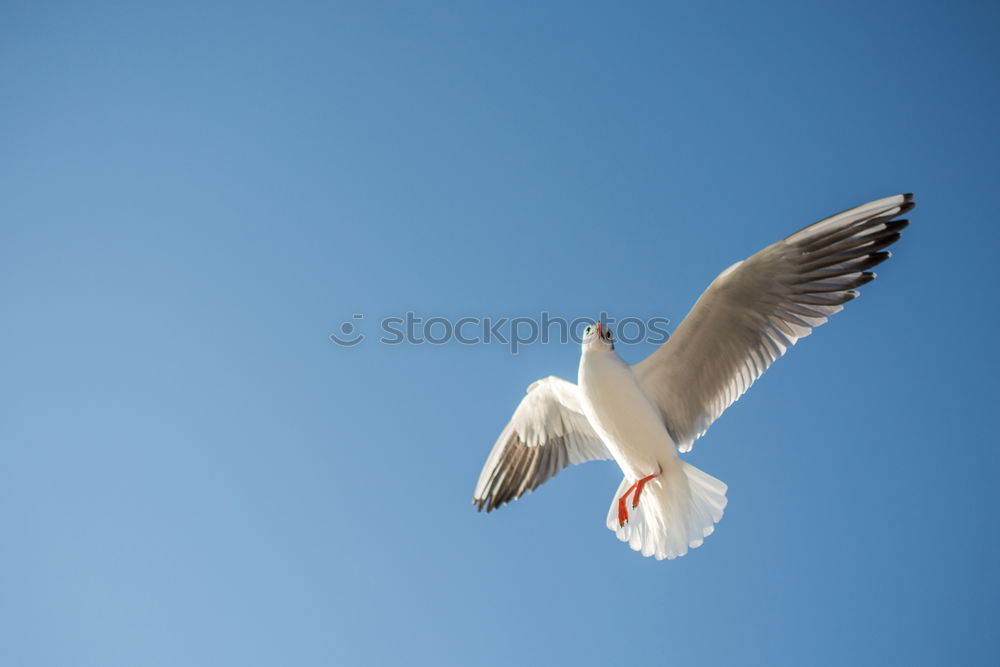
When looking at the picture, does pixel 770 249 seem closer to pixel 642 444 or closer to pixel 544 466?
pixel 642 444

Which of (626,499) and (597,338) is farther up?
(597,338)

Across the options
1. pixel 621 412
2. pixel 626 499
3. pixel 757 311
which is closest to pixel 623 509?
pixel 626 499

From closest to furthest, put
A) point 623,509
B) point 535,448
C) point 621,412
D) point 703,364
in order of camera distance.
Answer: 1. point 621,412
2. point 623,509
3. point 703,364
4. point 535,448

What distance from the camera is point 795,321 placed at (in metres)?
3.42

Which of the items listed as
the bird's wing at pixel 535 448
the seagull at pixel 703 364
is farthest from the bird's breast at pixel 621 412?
the bird's wing at pixel 535 448

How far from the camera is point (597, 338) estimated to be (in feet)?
11.5

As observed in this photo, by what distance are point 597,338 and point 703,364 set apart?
67 cm

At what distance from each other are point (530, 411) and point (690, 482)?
1.18m

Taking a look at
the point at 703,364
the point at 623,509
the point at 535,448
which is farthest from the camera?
the point at 535,448

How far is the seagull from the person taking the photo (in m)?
3.33

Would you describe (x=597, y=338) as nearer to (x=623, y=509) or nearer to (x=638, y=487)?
(x=638, y=487)

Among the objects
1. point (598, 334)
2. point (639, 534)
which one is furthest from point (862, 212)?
point (639, 534)

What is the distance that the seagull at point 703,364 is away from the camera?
3326mm

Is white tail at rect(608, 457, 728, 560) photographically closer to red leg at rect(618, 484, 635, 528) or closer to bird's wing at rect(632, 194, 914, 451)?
red leg at rect(618, 484, 635, 528)
